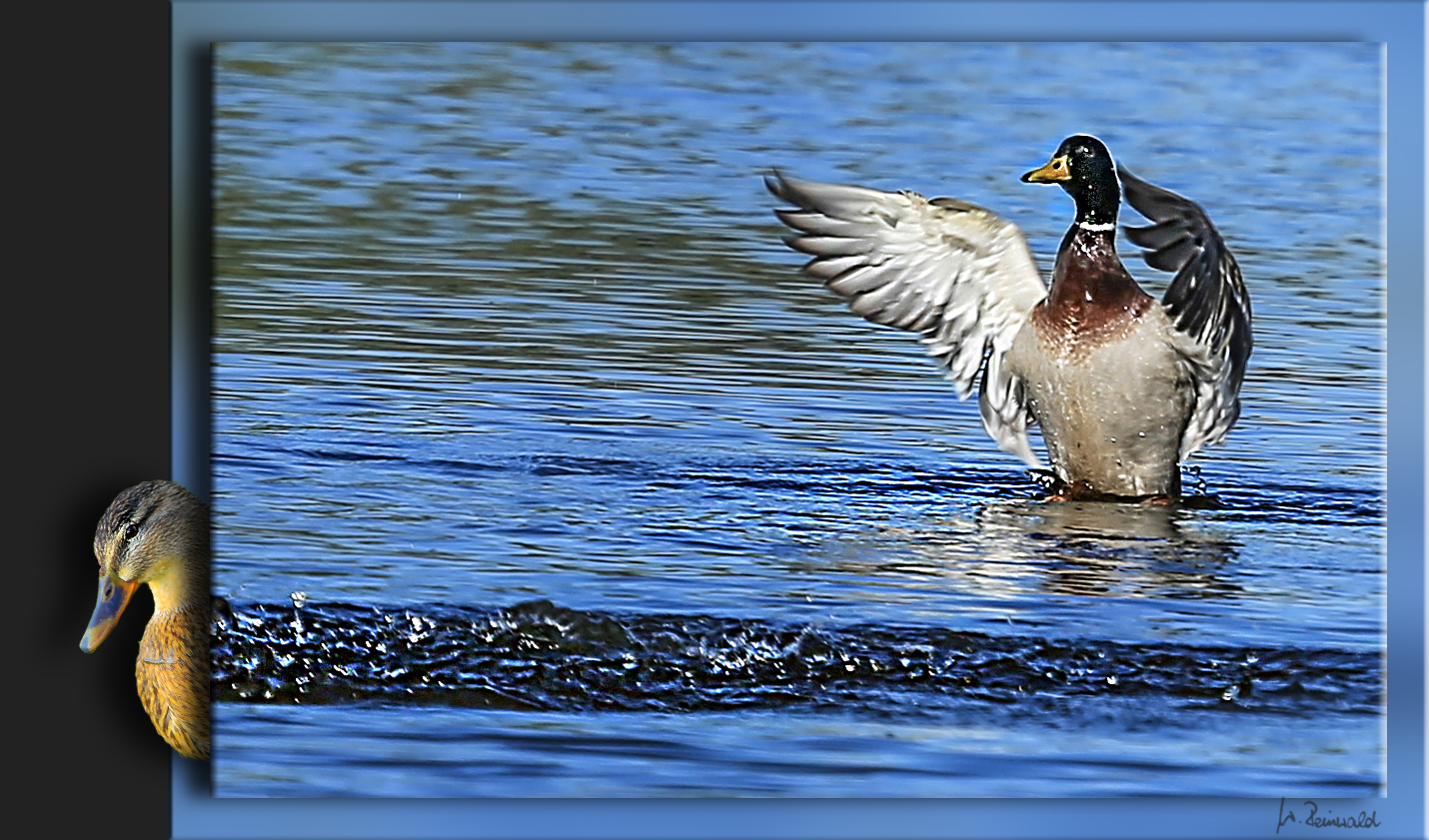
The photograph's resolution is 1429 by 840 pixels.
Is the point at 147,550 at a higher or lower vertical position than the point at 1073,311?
lower

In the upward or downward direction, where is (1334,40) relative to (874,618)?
upward

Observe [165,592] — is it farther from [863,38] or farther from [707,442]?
[863,38]

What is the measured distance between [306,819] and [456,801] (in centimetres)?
27

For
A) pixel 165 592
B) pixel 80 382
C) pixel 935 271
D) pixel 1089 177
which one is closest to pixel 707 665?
pixel 935 271

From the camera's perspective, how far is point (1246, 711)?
8.11 ft

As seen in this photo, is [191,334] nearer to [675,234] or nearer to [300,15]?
[300,15]

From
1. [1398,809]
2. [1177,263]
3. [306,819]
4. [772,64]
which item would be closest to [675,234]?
[772,64]

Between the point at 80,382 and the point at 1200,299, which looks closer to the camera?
the point at 1200,299

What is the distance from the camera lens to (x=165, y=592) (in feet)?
8.40

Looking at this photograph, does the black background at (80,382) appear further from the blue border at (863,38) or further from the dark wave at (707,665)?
the dark wave at (707,665)
